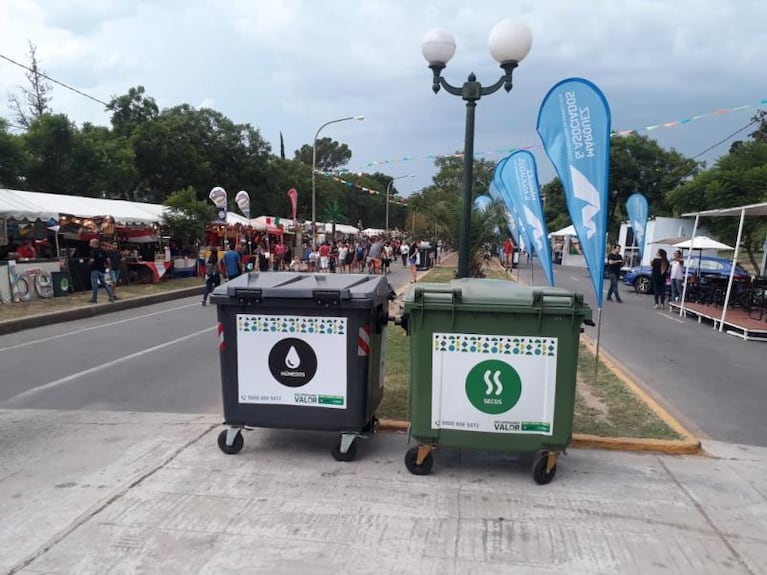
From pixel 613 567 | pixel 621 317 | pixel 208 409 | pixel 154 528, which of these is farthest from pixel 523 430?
pixel 621 317

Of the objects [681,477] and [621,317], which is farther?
[621,317]

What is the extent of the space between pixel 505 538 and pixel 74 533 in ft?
8.63

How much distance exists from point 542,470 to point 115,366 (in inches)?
245

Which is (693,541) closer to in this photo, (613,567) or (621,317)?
(613,567)

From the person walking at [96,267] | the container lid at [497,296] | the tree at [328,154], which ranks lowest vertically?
the person walking at [96,267]

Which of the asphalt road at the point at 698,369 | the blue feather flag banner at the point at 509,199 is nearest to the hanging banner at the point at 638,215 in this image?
the blue feather flag banner at the point at 509,199

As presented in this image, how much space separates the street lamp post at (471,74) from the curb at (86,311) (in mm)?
8775

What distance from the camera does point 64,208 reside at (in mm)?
17969

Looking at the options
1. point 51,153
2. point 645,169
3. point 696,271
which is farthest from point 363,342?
point 645,169

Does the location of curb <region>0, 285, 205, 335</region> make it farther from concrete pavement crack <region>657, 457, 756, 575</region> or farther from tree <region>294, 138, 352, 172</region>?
tree <region>294, 138, 352, 172</region>

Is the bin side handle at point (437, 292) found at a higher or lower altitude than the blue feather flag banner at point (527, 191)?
lower

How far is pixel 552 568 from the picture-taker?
3.16 m

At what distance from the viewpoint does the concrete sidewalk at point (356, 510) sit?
3.23 m

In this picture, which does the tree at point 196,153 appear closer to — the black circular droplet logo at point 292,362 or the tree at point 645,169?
the tree at point 645,169
